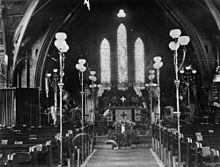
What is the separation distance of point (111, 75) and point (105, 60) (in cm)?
119

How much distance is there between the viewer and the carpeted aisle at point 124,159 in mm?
11567

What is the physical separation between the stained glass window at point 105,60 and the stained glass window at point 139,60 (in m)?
1.97

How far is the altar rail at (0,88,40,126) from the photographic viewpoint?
1855 cm

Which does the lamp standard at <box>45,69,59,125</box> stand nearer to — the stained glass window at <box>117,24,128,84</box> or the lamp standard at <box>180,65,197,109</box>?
the stained glass window at <box>117,24,128,84</box>

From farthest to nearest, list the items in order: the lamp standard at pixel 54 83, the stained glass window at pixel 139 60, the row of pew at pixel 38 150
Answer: the stained glass window at pixel 139 60 < the lamp standard at pixel 54 83 < the row of pew at pixel 38 150

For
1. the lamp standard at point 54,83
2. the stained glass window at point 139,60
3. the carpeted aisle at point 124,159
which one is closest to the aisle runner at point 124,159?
the carpeted aisle at point 124,159

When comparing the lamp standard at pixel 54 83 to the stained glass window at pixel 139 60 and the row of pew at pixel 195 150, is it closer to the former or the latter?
the stained glass window at pixel 139 60

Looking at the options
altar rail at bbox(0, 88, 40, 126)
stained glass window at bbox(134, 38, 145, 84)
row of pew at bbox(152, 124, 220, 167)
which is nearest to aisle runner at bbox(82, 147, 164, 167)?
row of pew at bbox(152, 124, 220, 167)

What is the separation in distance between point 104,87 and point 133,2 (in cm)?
597

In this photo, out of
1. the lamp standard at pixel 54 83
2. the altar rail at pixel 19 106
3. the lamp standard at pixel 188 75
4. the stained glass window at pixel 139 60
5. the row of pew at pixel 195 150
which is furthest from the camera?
the stained glass window at pixel 139 60

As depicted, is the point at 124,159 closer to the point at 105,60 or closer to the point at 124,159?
the point at 124,159

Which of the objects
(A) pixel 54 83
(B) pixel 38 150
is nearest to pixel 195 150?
(B) pixel 38 150

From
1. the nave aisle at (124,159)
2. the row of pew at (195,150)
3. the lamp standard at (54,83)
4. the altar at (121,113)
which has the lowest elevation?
the nave aisle at (124,159)

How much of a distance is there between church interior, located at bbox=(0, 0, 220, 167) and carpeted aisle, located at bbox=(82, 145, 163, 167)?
3 centimetres
